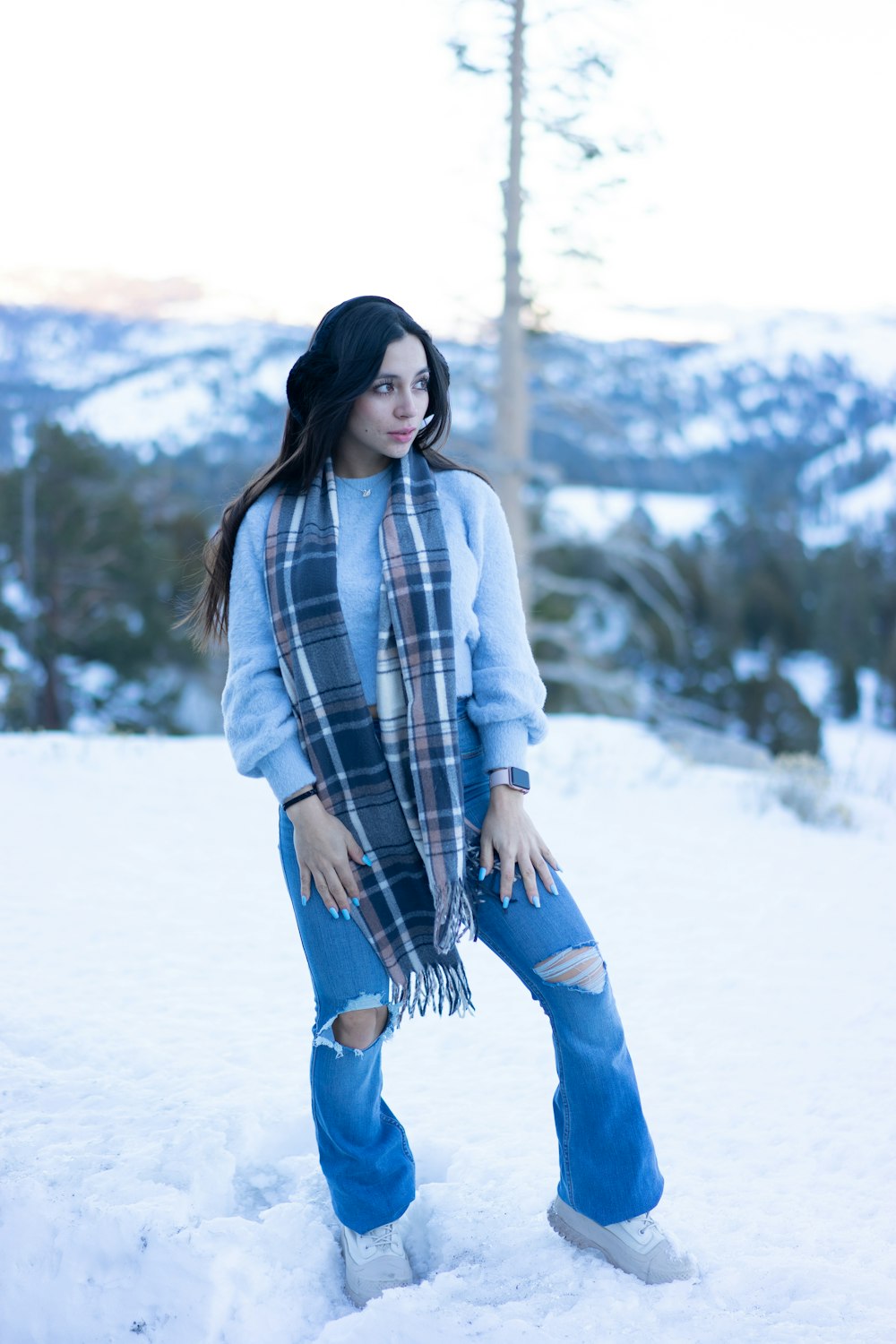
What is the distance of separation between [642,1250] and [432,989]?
64 centimetres

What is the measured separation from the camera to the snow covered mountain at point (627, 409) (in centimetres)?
1102

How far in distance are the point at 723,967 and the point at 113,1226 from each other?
8.23ft

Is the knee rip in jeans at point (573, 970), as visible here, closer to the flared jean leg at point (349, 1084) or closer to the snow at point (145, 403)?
the flared jean leg at point (349, 1084)

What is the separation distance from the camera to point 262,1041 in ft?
10.2

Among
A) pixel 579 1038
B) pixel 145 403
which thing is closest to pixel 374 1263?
pixel 579 1038

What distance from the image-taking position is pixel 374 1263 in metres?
1.95

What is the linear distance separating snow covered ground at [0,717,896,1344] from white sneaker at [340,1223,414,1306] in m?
0.07

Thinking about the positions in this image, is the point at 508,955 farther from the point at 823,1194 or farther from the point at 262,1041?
the point at 262,1041

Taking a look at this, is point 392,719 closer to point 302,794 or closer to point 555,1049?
point 302,794

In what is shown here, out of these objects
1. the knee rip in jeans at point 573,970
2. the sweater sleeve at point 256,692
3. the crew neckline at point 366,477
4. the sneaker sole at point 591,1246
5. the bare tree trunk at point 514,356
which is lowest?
the sneaker sole at point 591,1246

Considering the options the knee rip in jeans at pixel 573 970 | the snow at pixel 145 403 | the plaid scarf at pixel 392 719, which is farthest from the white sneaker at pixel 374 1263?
the snow at pixel 145 403

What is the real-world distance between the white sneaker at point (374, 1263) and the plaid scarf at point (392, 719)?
564mm

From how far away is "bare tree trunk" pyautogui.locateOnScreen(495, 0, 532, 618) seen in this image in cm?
953

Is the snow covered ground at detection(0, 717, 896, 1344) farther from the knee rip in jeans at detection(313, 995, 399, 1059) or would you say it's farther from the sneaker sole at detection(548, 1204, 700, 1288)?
the knee rip in jeans at detection(313, 995, 399, 1059)
